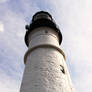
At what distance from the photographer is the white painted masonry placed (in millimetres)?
4777

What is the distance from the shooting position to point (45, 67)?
5379mm

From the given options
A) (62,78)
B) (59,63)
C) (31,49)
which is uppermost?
(31,49)

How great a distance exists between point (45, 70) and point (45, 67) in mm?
158

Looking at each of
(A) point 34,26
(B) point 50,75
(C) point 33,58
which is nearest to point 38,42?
(C) point 33,58

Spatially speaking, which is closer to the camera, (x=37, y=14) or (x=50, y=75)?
(x=50, y=75)

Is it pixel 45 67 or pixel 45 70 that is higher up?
pixel 45 67

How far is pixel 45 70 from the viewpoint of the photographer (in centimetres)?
526

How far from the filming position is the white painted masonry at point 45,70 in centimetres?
478

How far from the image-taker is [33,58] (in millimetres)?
6051

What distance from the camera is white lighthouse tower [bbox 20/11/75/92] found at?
4805 millimetres

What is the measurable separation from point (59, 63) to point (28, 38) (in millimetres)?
3323

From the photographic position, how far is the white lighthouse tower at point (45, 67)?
189 inches

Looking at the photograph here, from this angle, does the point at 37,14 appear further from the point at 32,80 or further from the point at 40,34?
the point at 32,80

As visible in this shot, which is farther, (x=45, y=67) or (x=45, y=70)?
(x=45, y=67)
